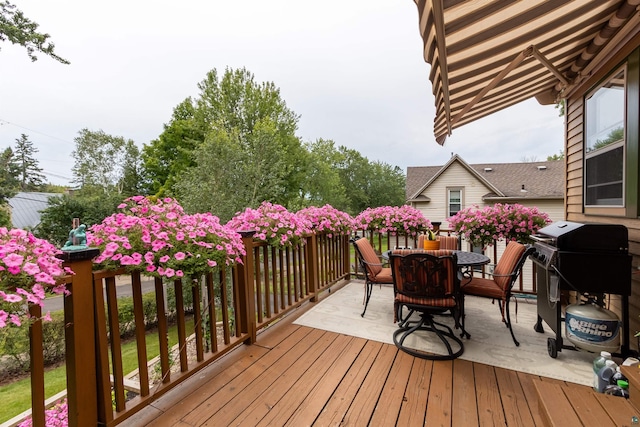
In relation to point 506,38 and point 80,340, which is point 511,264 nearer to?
point 506,38

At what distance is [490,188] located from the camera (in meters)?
12.4

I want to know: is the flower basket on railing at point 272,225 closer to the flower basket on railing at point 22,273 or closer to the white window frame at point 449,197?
the flower basket on railing at point 22,273

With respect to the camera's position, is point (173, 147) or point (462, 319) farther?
point (173, 147)

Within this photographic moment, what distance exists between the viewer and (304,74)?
1343 centimetres

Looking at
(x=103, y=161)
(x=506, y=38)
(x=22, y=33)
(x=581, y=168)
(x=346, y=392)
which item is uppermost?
(x=22, y=33)

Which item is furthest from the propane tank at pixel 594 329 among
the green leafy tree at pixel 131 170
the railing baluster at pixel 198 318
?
the green leafy tree at pixel 131 170

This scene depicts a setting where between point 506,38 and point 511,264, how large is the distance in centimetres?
199

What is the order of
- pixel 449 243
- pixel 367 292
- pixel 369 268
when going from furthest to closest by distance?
pixel 449 243
pixel 367 292
pixel 369 268

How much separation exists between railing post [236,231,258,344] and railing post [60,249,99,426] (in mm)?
1168

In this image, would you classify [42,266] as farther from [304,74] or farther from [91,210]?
[91,210]

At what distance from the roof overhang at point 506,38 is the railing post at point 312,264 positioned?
2.18 metres

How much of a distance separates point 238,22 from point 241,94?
457cm

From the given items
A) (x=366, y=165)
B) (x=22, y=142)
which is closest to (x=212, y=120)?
(x=366, y=165)

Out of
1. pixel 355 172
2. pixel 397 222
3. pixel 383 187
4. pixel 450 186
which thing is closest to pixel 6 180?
pixel 397 222
